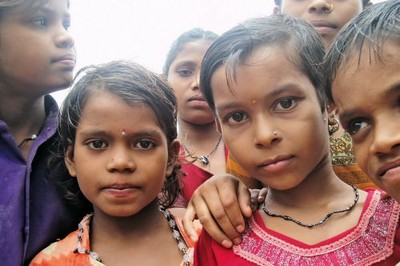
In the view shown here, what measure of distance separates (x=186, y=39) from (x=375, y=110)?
1.51 meters

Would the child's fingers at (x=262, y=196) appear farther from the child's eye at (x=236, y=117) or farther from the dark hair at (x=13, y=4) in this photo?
the dark hair at (x=13, y=4)

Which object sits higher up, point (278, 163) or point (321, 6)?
point (321, 6)

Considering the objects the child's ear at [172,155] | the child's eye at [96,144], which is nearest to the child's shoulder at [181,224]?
the child's ear at [172,155]

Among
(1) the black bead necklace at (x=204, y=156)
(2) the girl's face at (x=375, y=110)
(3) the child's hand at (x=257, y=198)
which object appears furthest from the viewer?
(1) the black bead necklace at (x=204, y=156)

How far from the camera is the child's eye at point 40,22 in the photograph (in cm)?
150

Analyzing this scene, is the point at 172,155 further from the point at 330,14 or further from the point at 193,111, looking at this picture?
the point at 330,14

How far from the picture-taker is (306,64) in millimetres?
1125

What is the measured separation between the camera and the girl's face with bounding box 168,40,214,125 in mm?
2113

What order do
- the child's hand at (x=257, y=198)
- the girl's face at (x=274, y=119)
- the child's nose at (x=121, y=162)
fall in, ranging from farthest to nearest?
the child's nose at (x=121, y=162)
the child's hand at (x=257, y=198)
the girl's face at (x=274, y=119)

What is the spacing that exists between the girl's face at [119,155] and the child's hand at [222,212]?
0.76 ft

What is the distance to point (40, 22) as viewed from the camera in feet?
4.95

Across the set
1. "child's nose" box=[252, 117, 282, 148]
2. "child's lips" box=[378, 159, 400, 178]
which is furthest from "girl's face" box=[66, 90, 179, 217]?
"child's lips" box=[378, 159, 400, 178]

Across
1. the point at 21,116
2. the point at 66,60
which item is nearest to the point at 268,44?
the point at 66,60

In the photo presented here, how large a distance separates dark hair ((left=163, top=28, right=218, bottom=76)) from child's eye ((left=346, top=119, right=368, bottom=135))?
1.40m
